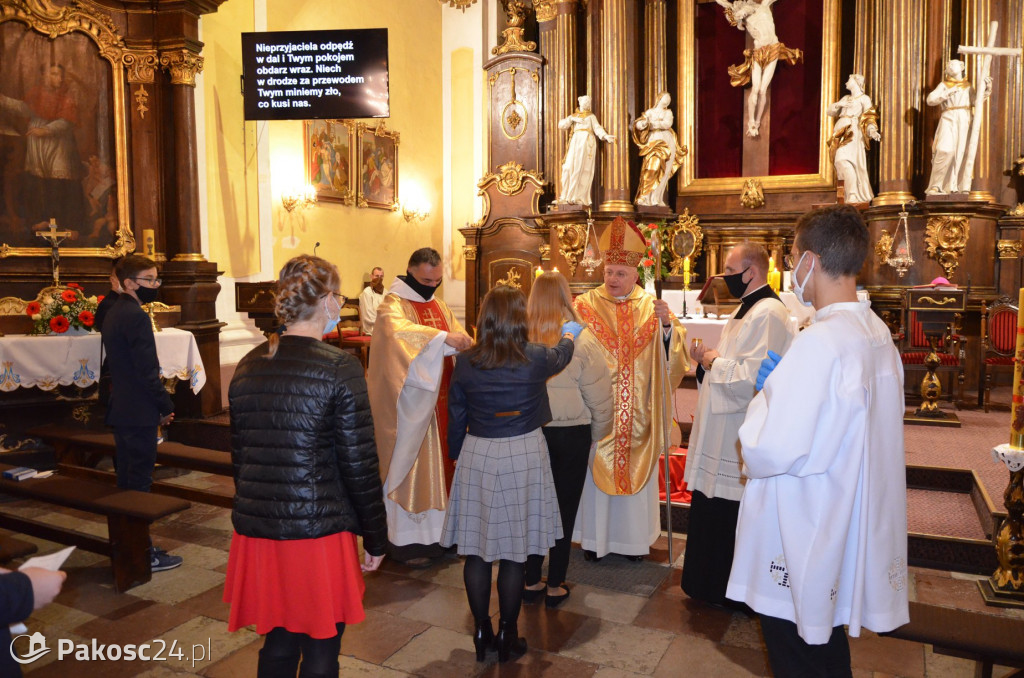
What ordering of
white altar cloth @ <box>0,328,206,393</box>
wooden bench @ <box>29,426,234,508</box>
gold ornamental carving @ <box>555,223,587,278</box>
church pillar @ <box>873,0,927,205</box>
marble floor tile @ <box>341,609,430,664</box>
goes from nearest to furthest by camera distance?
marble floor tile @ <box>341,609,430,664</box> < wooden bench @ <box>29,426,234,508</box> < white altar cloth @ <box>0,328,206,393</box> < church pillar @ <box>873,0,927,205</box> < gold ornamental carving @ <box>555,223,587,278</box>

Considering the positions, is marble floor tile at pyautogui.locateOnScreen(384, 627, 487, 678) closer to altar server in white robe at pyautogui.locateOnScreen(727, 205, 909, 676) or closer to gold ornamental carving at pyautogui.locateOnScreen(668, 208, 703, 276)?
altar server in white robe at pyautogui.locateOnScreen(727, 205, 909, 676)

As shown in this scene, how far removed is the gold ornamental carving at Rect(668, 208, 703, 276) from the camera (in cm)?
1051

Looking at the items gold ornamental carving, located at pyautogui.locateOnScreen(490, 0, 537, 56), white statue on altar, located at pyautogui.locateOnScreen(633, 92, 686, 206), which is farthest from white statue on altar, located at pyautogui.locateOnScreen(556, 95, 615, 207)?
gold ornamental carving, located at pyautogui.locateOnScreen(490, 0, 537, 56)

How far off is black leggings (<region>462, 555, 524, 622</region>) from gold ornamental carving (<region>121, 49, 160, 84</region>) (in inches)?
263

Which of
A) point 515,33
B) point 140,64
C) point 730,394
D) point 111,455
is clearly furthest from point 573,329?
point 515,33

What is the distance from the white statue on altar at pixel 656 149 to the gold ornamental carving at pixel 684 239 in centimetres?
40

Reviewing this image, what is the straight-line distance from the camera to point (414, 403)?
421 cm

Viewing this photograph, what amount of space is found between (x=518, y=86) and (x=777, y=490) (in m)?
11.1

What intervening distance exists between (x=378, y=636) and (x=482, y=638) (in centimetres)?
57

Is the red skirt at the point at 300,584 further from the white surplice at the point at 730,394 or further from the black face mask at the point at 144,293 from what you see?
the black face mask at the point at 144,293

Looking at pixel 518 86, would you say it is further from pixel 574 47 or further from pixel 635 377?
pixel 635 377

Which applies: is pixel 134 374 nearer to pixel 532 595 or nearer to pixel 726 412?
pixel 532 595

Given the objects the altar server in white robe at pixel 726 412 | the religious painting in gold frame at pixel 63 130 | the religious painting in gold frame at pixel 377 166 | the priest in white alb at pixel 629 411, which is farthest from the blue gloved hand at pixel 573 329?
the religious painting in gold frame at pixel 377 166

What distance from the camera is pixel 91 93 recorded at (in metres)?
7.41
